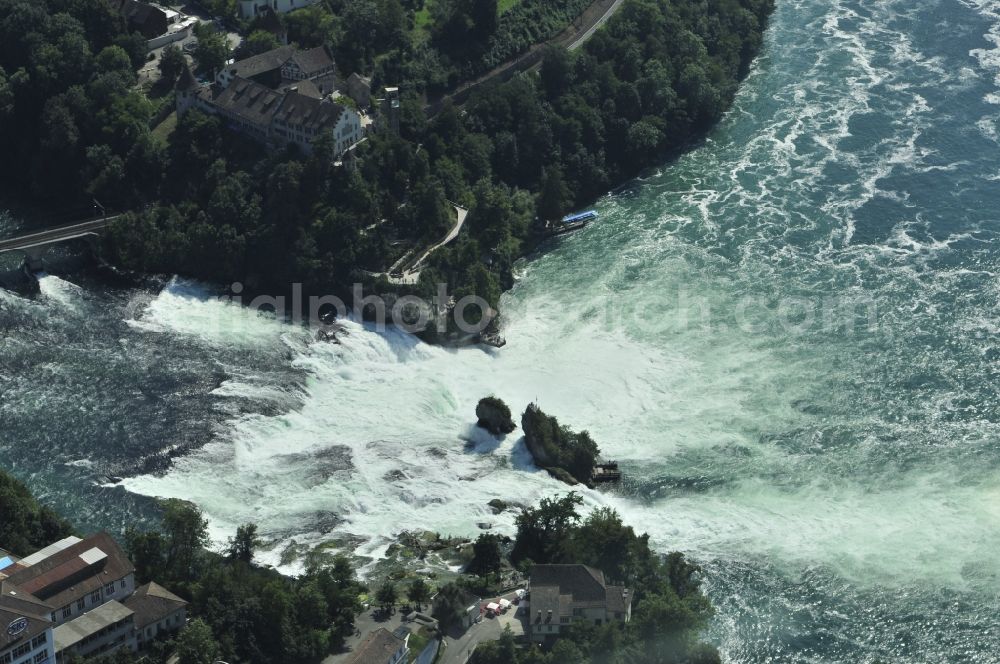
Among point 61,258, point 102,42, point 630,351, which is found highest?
point 102,42

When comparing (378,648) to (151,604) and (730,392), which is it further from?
(730,392)

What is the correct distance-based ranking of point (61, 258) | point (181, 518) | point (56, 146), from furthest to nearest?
point (56, 146)
point (61, 258)
point (181, 518)

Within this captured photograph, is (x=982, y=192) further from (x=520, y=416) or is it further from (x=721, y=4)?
(x=520, y=416)

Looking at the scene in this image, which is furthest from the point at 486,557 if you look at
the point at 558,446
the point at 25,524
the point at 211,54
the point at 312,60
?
the point at 211,54

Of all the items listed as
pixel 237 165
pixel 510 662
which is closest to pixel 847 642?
pixel 510 662

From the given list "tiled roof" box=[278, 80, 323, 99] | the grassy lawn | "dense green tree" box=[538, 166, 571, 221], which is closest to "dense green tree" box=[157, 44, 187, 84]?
"tiled roof" box=[278, 80, 323, 99]
